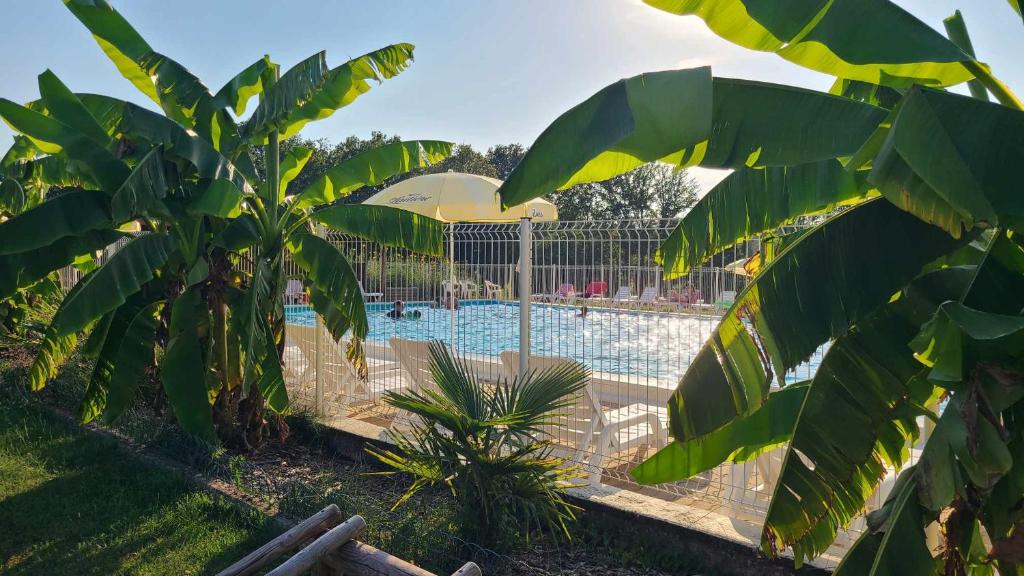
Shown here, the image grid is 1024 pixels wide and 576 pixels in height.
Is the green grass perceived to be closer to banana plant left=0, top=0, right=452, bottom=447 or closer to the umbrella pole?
banana plant left=0, top=0, right=452, bottom=447

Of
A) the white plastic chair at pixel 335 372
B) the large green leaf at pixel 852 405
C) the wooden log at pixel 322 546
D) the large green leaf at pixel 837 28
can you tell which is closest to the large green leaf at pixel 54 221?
the white plastic chair at pixel 335 372

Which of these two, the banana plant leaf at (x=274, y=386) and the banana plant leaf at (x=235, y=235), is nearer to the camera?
the banana plant leaf at (x=274, y=386)

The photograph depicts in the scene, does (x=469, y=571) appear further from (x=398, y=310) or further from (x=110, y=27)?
(x=110, y=27)

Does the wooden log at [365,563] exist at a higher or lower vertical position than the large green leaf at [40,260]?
lower

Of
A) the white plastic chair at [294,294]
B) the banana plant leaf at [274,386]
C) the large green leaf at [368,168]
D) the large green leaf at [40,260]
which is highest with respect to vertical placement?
the large green leaf at [368,168]

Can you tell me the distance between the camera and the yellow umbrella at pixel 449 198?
10352 mm

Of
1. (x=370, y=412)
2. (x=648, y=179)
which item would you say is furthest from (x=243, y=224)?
(x=648, y=179)

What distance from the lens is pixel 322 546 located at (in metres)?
3.29

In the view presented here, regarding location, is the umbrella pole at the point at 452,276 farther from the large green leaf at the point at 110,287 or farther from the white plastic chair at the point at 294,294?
the large green leaf at the point at 110,287

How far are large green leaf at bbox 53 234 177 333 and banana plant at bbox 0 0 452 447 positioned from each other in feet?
0.04

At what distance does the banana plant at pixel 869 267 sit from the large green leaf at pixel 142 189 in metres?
4.23

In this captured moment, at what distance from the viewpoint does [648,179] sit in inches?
1804

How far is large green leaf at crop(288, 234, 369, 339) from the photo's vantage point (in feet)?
21.5

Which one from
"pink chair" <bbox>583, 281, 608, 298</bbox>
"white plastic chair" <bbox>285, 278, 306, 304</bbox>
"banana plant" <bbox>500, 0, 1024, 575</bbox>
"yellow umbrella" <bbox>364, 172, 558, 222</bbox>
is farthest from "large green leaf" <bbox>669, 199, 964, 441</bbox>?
"yellow umbrella" <bbox>364, 172, 558, 222</bbox>
